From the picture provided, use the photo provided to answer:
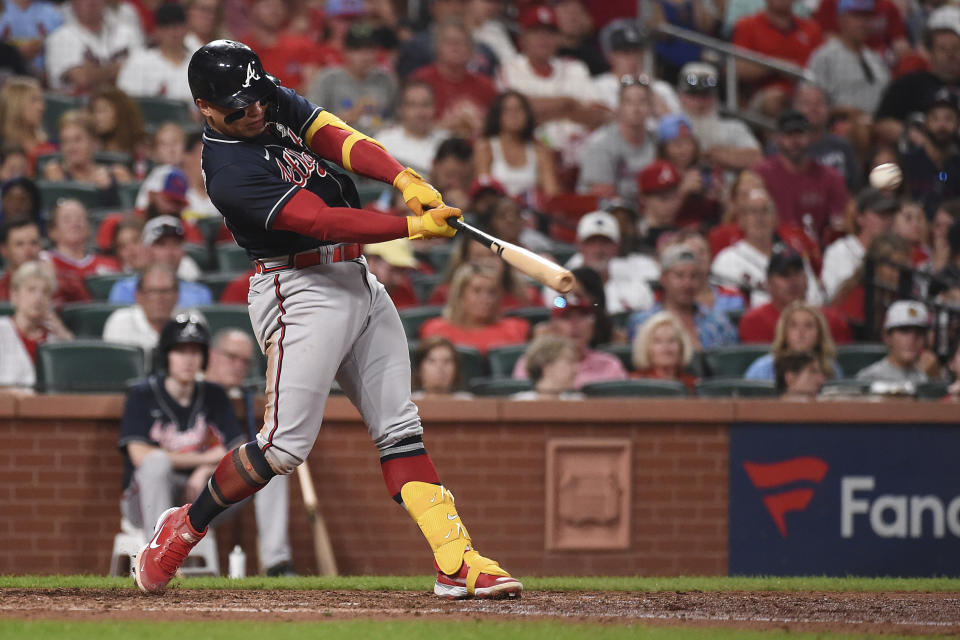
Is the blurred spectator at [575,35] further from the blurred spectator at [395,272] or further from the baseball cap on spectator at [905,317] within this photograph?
the baseball cap on spectator at [905,317]

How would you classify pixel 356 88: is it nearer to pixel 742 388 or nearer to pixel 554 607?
pixel 742 388

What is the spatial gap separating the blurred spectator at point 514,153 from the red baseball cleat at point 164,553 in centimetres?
582

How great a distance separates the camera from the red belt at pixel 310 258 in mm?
4637

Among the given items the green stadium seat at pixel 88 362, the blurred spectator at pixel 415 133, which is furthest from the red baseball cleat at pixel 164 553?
the blurred spectator at pixel 415 133

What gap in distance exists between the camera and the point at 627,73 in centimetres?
1159

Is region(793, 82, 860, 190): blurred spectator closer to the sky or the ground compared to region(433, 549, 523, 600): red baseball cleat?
closer to the sky

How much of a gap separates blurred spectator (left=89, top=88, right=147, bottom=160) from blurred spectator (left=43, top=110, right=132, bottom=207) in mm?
207

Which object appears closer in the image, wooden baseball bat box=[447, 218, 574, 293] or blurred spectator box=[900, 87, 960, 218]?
wooden baseball bat box=[447, 218, 574, 293]

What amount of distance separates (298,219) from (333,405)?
2845 millimetres

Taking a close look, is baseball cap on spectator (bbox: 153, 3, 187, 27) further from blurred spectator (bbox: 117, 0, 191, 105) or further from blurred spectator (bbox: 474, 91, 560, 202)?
blurred spectator (bbox: 474, 91, 560, 202)

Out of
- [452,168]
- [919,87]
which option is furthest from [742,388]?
[919,87]

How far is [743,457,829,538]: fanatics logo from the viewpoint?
713cm

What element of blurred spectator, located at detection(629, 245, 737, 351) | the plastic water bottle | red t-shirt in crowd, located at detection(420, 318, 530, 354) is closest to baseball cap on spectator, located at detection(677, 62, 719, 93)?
blurred spectator, located at detection(629, 245, 737, 351)

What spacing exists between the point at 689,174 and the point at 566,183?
1.10 metres
